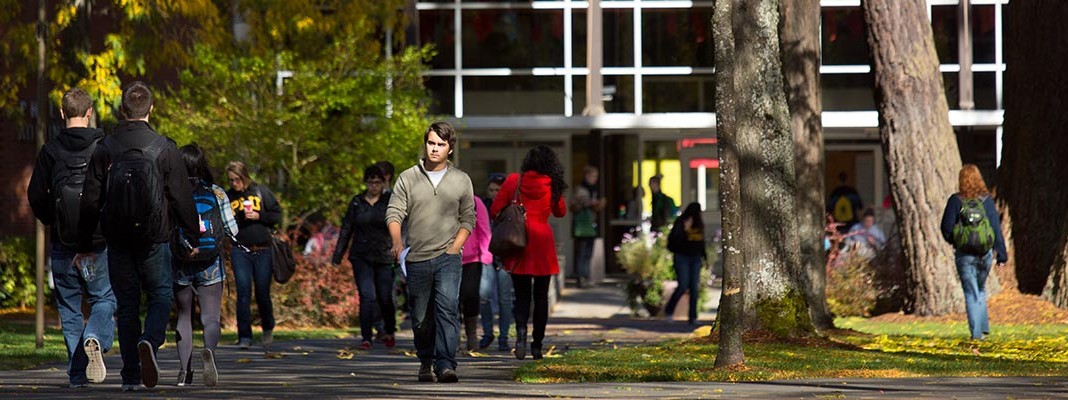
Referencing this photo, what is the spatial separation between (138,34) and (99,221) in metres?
10.9

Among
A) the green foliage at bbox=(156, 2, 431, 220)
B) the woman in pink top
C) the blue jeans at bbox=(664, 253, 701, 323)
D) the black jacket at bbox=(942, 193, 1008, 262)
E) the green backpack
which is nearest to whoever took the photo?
the woman in pink top

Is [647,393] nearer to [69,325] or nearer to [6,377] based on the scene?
[69,325]

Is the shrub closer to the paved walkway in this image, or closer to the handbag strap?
the paved walkway

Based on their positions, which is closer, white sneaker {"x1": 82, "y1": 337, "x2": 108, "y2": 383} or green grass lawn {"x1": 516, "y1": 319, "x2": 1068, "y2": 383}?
white sneaker {"x1": 82, "y1": 337, "x2": 108, "y2": 383}

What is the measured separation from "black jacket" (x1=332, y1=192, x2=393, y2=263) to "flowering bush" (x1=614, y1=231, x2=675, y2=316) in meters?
7.83

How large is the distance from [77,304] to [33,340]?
644 centimetres

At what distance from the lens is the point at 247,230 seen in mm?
15352

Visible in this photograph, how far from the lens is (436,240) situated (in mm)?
11312

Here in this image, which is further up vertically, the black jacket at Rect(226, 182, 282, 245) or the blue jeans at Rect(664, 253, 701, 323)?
the black jacket at Rect(226, 182, 282, 245)

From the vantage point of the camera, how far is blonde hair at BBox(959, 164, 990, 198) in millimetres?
16797

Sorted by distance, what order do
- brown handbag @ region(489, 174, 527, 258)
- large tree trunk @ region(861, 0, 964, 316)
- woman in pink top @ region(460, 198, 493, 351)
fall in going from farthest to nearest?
large tree trunk @ region(861, 0, 964, 316) → woman in pink top @ region(460, 198, 493, 351) → brown handbag @ region(489, 174, 527, 258)

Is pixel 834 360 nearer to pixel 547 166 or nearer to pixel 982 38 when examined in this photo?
pixel 547 166

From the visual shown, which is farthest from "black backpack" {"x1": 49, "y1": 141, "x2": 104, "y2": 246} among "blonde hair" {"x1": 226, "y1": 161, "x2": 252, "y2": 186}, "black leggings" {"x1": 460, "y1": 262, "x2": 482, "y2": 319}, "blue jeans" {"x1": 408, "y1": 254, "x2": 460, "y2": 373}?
"black leggings" {"x1": 460, "y1": 262, "x2": 482, "y2": 319}

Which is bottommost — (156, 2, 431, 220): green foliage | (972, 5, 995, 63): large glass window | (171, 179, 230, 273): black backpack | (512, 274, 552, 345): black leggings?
(512, 274, 552, 345): black leggings
